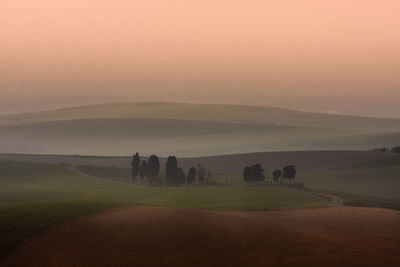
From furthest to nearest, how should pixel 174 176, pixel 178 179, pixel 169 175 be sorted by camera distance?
1. pixel 169 175
2. pixel 174 176
3. pixel 178 179

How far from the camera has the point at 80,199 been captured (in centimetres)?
10619

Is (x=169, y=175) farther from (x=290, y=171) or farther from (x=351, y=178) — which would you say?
(x=351, y=178)

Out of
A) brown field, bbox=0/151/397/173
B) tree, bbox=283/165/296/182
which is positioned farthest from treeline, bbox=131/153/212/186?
brown field, bbox=0/151/397/173

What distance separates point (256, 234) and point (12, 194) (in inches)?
2670

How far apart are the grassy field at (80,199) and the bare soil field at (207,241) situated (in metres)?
4.68

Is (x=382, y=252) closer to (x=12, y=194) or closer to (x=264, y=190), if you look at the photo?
(x=264, y=190)

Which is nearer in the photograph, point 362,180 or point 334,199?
point 334,199

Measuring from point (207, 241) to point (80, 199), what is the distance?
5121 centimetres

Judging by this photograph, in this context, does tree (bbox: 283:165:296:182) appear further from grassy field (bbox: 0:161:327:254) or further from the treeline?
grassy field (bbox: 0:161:327:254)

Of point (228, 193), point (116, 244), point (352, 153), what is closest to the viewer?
point (116, 244)

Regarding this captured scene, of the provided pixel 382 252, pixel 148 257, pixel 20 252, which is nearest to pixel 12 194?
pixel 20 252

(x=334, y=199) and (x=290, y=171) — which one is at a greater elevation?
(x=290, y=171)

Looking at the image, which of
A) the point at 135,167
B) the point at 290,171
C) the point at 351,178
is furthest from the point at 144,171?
the point at 351,178

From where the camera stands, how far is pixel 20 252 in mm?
60969
